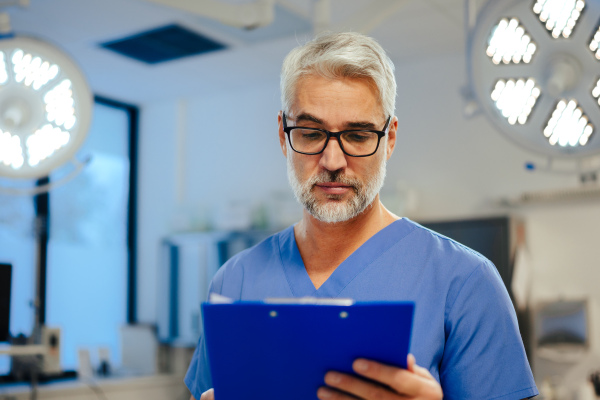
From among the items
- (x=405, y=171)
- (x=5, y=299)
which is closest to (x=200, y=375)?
(x=5, y=299)

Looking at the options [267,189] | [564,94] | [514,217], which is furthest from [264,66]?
[564,94]

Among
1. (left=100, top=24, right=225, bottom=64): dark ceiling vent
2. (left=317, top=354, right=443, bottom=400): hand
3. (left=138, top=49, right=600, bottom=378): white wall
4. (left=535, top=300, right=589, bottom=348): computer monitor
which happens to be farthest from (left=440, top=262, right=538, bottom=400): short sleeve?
(left=100, top=24, right=225, bottom=64): dark ceiling vent

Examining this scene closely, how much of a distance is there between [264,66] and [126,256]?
1907mm

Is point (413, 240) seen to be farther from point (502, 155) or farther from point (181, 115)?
point (181, 115)

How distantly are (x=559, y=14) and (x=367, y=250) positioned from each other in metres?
0.56

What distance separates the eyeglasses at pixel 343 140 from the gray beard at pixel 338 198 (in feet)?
0.16

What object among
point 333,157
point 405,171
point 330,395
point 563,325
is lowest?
point 563,325

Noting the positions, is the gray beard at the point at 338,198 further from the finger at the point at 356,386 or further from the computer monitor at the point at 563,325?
the computer monitor at the point at 563,325

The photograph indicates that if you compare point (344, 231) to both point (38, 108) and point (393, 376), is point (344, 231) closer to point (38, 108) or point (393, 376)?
point (393, 376)

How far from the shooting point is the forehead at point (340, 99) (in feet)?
3.76

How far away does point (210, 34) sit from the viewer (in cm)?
344

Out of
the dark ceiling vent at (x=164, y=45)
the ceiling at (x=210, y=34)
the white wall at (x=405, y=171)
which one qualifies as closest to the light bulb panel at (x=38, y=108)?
the ceiling at (x=210, y=34)

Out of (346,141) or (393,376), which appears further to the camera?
(346,141)

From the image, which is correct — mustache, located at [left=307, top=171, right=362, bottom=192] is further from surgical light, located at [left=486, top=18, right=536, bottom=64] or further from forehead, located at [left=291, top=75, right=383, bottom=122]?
surgical light, located at [left=486, top=18, right=536, bottom=64]
